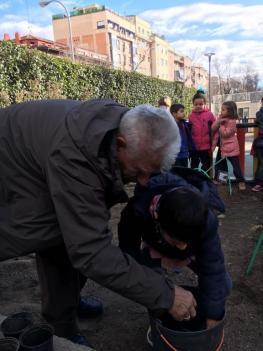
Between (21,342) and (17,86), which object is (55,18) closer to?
(17,86)

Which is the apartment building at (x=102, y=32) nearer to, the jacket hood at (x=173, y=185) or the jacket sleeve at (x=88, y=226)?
the jacket hood at (x=173, y=185)

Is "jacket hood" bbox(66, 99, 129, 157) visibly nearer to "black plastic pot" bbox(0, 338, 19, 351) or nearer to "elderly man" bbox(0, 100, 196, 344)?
"elderly man" bbox(0, 100, 196, 344)

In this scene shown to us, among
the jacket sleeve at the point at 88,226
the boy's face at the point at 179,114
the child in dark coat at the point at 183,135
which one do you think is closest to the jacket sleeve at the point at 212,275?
the jacket sleeve at the point at 88,226

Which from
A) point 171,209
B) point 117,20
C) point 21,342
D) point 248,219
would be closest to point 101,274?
point 171,209

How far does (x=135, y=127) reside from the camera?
56.5 inches

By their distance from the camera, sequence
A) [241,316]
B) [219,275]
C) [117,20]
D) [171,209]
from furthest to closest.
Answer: [117,20] < [241,316] < [219,275] < [171,209]

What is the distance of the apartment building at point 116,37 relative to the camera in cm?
5566

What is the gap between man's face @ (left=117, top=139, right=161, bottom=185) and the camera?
4.83 ft

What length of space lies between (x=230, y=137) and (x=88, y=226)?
4701 mm

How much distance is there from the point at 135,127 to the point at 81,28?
6213cm

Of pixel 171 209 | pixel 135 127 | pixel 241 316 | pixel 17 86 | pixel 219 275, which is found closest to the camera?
pixel 135 127

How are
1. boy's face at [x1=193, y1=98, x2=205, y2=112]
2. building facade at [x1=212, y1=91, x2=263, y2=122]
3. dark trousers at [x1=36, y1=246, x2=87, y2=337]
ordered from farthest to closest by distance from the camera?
building facade at [x1=212, y1=91, x2=263, y2=122] → boy's face at [x1=193, y1=98, x2=205, y2=112] → dark trousers at [x1=36, y1=246, x2=87, y2=337]

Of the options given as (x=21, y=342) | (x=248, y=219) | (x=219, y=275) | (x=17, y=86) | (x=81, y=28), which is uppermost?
(x=81, y=28)

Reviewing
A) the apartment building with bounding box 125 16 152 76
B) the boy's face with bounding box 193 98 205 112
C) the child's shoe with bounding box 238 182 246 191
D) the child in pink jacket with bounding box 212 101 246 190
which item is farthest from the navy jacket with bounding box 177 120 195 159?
the apartment building with bounding box 125 16 152 76
